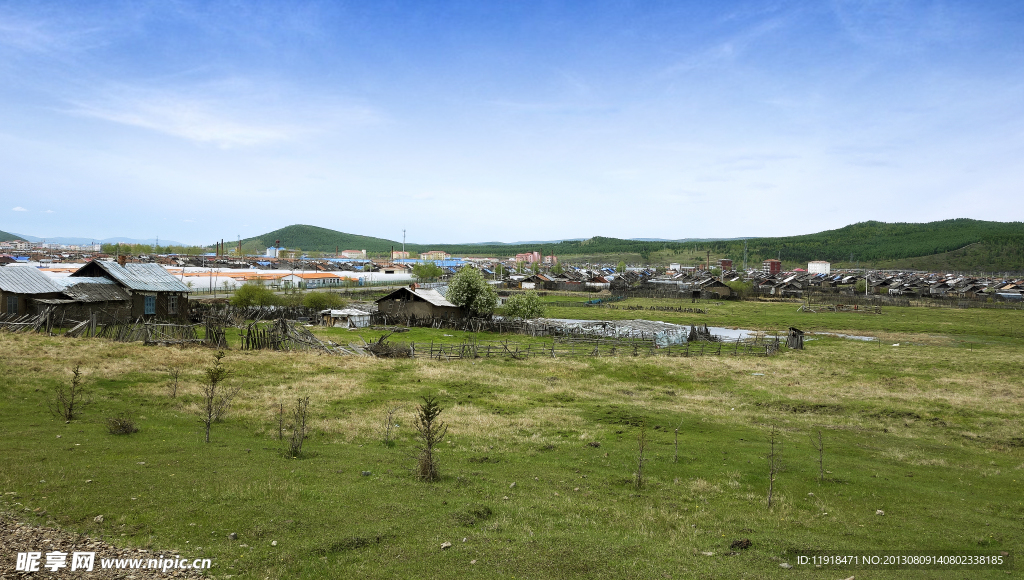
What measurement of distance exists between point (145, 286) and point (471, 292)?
29.6 m

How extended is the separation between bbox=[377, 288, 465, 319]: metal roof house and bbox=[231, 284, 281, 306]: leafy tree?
527 inches

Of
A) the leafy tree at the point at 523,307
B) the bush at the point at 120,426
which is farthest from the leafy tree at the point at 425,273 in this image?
the bush at the point at 120,426

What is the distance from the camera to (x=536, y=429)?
21.0 metres

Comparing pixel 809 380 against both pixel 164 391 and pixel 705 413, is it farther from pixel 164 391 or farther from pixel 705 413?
pixel 164 391

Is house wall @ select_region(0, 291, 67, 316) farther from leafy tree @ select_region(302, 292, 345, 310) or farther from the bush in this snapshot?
the bush

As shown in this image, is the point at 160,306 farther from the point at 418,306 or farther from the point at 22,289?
the point at 418,306

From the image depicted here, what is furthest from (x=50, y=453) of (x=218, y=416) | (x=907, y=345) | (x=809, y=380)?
(x=907, y=345)

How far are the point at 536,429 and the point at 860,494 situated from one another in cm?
1044

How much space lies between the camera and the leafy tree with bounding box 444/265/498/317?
59406 mm

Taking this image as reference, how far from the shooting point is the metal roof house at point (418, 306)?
199 feet

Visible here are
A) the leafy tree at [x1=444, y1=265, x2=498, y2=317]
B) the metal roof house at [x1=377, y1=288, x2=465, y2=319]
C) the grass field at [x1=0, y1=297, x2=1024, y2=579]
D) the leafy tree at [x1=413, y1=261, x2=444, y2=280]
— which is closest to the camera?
the grass field at [x1=0, y1=297, x2=1024, y2=579]

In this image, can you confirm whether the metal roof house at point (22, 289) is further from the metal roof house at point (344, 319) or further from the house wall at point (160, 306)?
the metal roof house at point (344, 319)

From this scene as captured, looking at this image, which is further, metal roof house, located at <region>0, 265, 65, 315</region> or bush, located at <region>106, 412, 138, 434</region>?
metal roof house, located at <region>0, 265, 65, 315</region>

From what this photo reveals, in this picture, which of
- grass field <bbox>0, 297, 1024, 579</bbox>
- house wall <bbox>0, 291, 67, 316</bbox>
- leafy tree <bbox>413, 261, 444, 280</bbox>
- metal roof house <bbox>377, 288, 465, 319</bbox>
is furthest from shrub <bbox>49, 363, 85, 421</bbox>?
leafy tree <bbox>413, 261, 444, 280</bbox>
